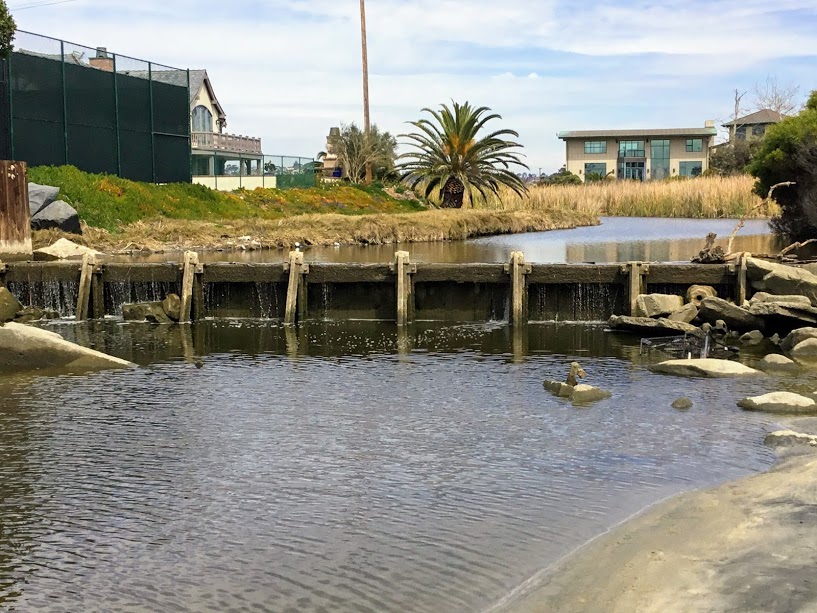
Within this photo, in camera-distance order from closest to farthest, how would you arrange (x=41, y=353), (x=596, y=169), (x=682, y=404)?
(x=682, y=404) < (x=41, y=353) < (x=596, y=169)

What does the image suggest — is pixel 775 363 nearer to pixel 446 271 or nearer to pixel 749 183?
pixel 446 271

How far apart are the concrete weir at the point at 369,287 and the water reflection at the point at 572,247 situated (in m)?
9.78

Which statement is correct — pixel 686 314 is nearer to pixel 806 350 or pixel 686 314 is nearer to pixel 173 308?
pixel 806 350

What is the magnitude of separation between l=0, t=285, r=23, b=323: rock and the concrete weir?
4.55 feet

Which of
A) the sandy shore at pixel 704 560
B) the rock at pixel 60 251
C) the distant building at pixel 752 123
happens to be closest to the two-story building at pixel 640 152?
the distant building at pixel 752 123

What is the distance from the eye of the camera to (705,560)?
8.52 m

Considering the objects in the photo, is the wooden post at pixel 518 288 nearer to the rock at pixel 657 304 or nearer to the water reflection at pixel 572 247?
the rock at pixel 657 304

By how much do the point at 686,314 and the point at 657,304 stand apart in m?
0.73

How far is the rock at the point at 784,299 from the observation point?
21953mm

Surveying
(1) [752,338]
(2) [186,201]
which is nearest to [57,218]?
(2) [186,201]

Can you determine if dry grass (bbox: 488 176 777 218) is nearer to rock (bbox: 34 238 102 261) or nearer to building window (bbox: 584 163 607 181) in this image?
building window (bbox: 584 163 607 181)

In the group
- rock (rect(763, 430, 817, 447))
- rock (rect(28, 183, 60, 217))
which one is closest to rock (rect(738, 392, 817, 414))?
rock (rect(763, 430, 817, 447))

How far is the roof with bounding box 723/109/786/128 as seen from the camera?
117 m

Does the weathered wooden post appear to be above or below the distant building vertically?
below
